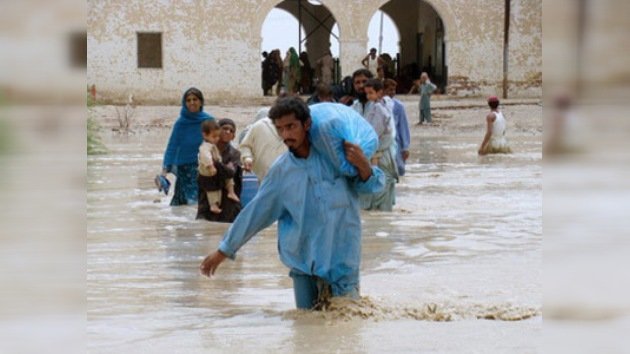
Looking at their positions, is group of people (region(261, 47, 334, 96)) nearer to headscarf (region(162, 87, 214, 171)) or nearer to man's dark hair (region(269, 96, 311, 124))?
headscarf (region(162, 87, 214, 171))

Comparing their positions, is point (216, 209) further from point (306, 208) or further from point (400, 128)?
point (306, 208)

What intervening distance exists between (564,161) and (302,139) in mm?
3496

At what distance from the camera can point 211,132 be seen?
9125mm

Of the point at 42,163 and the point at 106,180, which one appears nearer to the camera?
the point at 42,163

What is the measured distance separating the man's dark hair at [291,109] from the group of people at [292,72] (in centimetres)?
2398

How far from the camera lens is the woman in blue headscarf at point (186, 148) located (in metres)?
10.2

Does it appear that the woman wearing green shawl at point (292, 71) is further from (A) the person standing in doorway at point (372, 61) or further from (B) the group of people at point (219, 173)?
(B) the group of people at point (219, 173)

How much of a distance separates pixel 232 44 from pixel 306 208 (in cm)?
2393

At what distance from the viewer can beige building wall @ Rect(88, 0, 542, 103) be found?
2800 centimetres

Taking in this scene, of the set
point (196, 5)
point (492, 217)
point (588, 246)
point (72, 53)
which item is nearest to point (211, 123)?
point (492, 217)

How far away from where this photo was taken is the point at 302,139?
16.1 feet

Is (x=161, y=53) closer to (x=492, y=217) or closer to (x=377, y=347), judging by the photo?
(x=492, y=217)

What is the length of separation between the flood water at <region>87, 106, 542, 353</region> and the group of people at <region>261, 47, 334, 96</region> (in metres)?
17.7

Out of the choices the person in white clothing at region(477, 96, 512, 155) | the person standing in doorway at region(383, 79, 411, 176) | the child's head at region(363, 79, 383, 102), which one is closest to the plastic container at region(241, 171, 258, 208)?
the child's head at region(363, 79, 383, 102)
